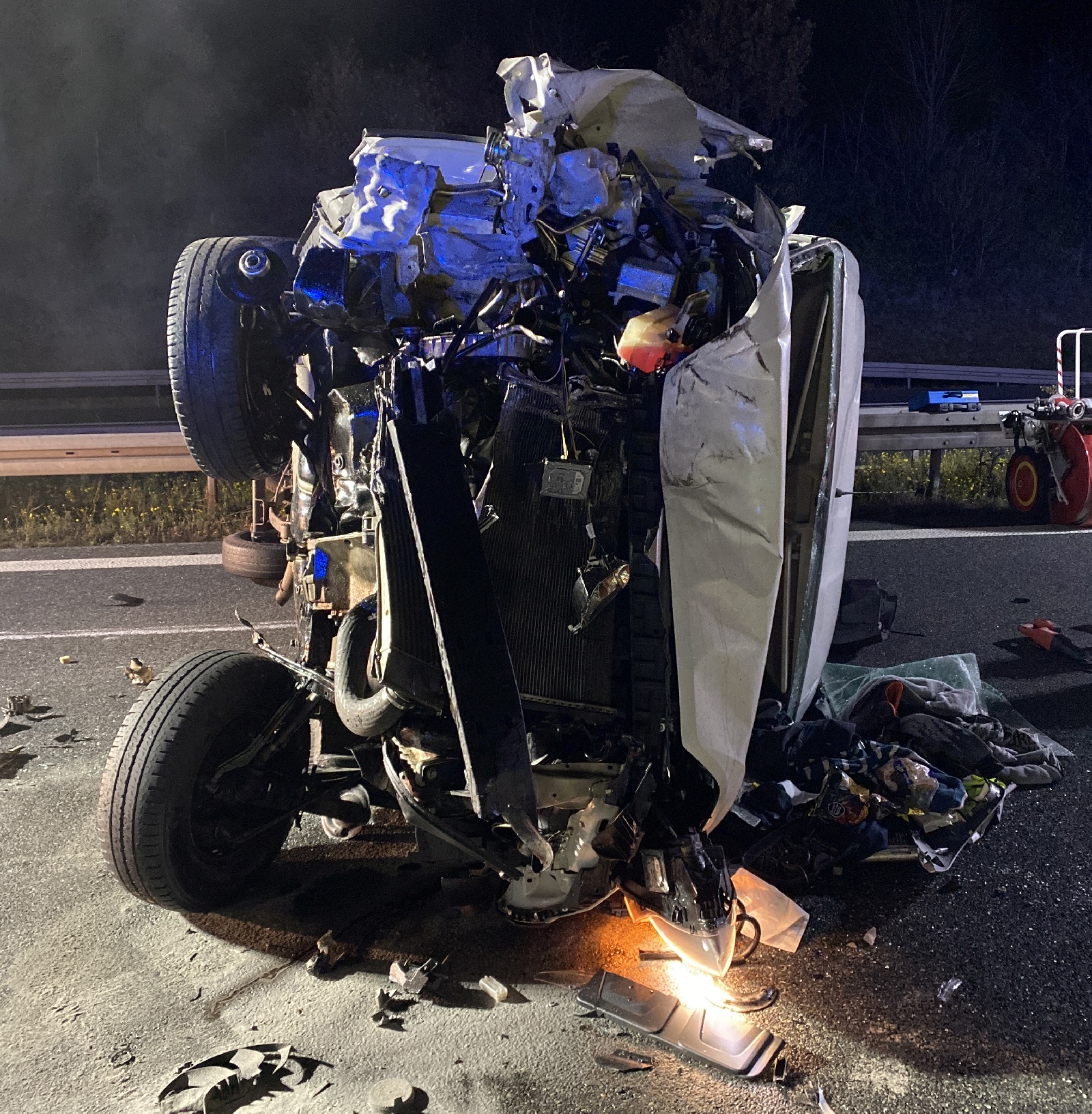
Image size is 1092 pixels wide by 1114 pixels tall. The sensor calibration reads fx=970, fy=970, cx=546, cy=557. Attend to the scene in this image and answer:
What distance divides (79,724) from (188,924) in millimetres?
1707

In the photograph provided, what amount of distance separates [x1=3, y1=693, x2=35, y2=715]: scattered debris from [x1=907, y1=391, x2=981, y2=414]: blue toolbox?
8.25 meters

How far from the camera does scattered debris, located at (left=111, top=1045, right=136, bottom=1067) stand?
254 cm

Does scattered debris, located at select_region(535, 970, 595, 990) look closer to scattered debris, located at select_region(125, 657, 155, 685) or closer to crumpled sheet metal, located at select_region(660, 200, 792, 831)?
crumpled sheet metal, located at select_region(660, 200, 792, 831)

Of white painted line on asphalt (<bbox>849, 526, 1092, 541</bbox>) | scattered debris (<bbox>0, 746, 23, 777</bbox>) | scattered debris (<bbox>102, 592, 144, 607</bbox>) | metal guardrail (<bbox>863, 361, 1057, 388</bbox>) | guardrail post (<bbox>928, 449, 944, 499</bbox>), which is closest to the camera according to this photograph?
scattered debris (<bbox>0, 746, 23, 777</bbox>)

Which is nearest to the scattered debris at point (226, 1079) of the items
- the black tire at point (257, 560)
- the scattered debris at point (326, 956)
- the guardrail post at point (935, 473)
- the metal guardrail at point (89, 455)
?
the scattered debris at point (326, 956)

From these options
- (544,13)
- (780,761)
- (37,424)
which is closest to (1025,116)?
(544,13)

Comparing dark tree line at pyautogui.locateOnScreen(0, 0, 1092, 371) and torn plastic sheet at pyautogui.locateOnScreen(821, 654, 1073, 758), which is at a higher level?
dark tree line at pyautogui.locateOnScreen(0, 0, 1092, 371)

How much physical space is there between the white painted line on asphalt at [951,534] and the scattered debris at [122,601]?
16.8ft

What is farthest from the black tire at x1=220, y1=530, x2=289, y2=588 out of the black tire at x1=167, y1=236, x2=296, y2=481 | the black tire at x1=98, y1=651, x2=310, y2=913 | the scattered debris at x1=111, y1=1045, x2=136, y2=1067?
the scattered debris at x1=111, y1=1045, x2=136, y2=1067

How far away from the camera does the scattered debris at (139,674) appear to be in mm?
4879

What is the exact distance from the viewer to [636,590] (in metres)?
2.71

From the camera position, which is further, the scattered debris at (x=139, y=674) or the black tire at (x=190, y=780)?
the scattered debris at (x=139, y=674)

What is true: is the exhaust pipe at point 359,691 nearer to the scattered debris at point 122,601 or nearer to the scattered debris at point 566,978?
the scattered debris at point 566,978

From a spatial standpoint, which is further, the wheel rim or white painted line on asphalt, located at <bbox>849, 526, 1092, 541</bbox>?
the wheel rim
